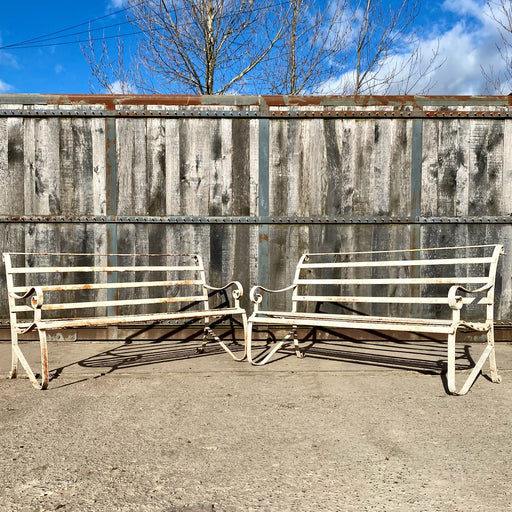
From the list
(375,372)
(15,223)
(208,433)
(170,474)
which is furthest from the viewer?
(15,223)

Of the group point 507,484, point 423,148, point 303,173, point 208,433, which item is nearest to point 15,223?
point 303,173

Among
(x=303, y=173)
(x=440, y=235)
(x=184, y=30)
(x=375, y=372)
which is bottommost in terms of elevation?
(x=375, y=372)

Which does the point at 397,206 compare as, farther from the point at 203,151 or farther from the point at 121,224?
the point at 121,224

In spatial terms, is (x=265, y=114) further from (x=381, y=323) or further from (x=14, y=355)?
(x=14, y=355)

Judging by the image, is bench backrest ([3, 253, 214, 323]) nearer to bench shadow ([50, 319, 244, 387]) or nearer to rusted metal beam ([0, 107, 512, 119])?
bench shadow ([50, 319, 244, 387])

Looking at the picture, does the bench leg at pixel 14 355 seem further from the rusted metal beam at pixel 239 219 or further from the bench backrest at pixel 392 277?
the bench backrest at pixel 392 277

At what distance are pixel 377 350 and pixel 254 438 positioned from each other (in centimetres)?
227

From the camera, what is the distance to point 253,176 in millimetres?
4566

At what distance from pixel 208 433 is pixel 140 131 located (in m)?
3.22

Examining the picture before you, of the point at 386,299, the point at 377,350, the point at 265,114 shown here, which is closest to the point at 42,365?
the point at 386,299

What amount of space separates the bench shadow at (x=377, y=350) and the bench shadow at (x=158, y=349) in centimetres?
41

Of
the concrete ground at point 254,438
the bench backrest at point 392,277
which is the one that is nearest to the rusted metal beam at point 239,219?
the bench backrest at point 392,277

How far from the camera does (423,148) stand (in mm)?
4512

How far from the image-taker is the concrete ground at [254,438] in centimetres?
169
